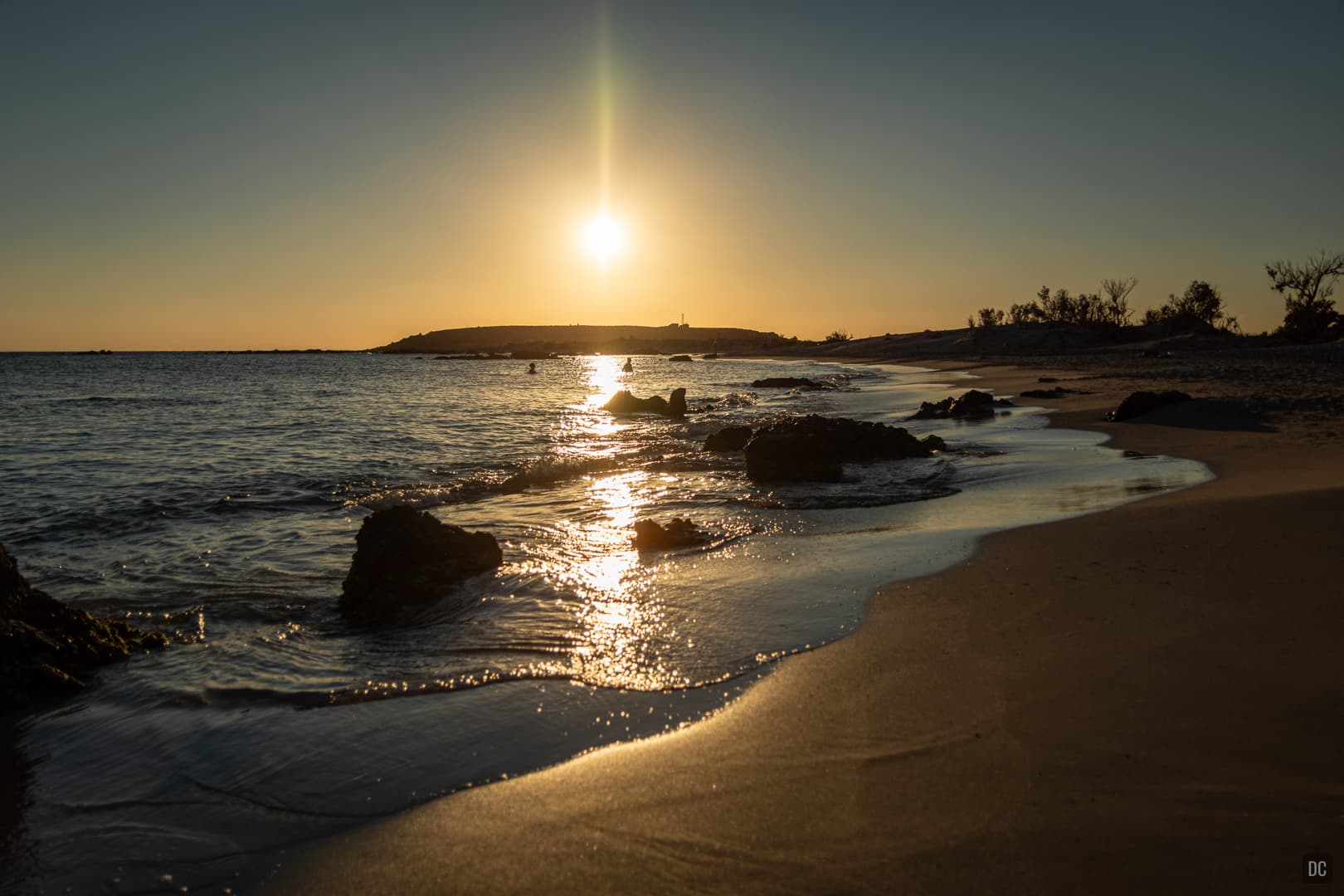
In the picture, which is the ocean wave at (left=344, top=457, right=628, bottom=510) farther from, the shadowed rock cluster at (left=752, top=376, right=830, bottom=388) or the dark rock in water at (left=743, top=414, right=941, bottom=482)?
the shadowed rock cluster at (left=752, top=376, right=830, bottom=388)

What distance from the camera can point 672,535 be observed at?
891cm

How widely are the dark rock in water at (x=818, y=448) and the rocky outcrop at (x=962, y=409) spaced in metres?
8.52

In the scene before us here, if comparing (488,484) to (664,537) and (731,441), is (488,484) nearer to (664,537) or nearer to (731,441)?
(731,441)

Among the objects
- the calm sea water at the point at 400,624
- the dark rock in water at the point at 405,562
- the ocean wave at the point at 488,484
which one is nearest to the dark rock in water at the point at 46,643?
the calm sea water at the point at 400,624

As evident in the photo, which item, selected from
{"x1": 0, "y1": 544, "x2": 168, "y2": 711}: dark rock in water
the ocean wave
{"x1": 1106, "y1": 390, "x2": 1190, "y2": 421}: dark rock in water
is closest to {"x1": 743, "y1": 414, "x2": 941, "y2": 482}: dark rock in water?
the ocean wave

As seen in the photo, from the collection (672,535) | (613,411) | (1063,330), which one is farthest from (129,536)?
(1063,330)

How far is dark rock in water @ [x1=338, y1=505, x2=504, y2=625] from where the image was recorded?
6938mm

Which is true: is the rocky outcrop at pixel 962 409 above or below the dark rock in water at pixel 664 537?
above

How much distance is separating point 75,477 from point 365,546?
1217 centimetres

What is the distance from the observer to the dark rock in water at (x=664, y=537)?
882cm

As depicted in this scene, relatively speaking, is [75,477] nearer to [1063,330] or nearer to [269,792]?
[269,792]

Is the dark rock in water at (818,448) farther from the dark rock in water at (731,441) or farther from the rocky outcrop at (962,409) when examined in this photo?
the rocky outcrop at (962,409)

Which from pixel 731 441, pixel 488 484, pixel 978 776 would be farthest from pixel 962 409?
pixel 978 776

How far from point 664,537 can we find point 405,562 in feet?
9.74
